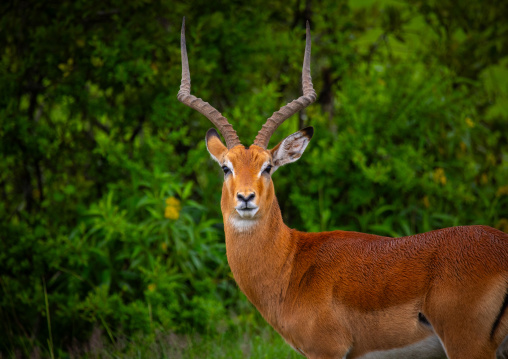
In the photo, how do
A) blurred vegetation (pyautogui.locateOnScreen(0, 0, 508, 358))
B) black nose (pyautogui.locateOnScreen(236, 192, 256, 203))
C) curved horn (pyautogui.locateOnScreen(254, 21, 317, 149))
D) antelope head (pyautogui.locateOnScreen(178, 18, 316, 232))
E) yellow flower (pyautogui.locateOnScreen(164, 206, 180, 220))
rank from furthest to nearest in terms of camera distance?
blurred vegetation (pyautogui.locateOnScreen(0, 0, 508, 358)) → yellow flower (pyautogui.locateOnScreen(164, 206, 180, 220)) → curved horn (pyautogui.locateOnScreen(254, 21, 317, 149)) → antelope head (pyautogui.locateOnScreen(178, 18, 316, 232)) → black nose (pyautogui.locateOnScreen(236, 192, 256, 203))

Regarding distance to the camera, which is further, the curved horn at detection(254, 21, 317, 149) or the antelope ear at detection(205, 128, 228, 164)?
the antelope ear at detection(205, 128, 228, 164)

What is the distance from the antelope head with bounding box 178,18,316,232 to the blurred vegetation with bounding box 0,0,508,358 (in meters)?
1.51

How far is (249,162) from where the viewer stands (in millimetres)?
4082

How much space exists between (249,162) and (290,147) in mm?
525

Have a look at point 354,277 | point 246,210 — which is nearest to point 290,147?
point 246,210

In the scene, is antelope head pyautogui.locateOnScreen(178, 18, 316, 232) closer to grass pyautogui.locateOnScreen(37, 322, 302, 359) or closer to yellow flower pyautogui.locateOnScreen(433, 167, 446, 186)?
grass pyautogui.locateOnScreen(37, 322, 302, 359)

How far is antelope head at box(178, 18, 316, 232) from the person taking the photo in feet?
12.8

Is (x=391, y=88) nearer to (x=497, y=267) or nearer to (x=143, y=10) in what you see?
(x=143, y=10)

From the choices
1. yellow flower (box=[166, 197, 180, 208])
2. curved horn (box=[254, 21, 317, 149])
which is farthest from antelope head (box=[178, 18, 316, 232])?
yellow flower (box=[166, 197, 180, 208])

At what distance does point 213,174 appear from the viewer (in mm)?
6895

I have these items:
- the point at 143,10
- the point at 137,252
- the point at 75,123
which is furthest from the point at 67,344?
the point at 143,10

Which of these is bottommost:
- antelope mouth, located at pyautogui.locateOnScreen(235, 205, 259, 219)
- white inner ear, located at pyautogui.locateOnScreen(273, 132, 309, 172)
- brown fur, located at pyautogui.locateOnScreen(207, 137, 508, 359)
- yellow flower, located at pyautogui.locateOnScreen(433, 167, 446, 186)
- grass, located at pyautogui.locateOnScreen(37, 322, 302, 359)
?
grass, located at pyautogui.locateOnScreen(37, 322, 302, 359)

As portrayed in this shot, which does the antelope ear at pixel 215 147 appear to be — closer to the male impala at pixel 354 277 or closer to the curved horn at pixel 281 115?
the male impala at pixel 354 277

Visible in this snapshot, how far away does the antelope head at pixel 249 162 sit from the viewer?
3898 mm
